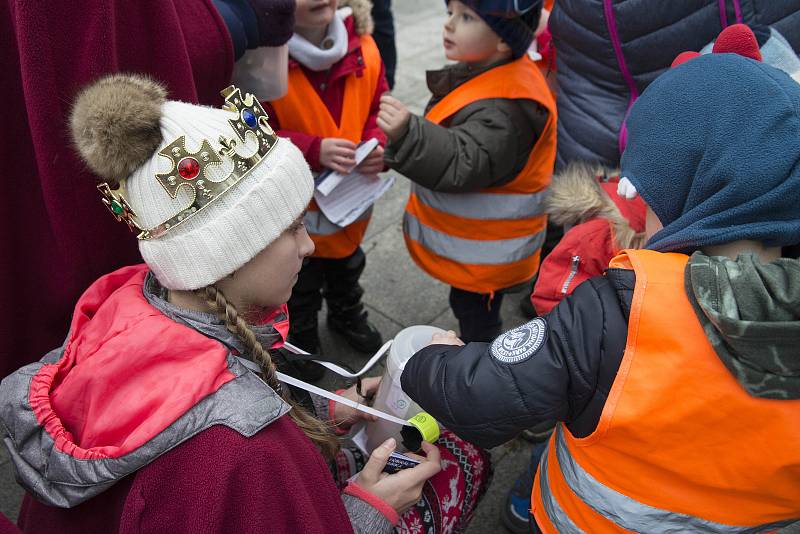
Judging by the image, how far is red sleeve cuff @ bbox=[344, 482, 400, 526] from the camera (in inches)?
56.4

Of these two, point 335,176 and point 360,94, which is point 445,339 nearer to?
point 335,176

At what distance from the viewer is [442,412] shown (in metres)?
1.37

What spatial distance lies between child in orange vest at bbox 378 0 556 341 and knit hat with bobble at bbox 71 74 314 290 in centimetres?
94

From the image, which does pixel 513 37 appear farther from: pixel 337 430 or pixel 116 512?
pixel 116 512

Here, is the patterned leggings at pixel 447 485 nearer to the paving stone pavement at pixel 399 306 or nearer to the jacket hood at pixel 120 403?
the jacket hood at pixel 120 403

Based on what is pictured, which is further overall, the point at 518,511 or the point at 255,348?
the point at 518,511

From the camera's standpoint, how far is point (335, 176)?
2.40m

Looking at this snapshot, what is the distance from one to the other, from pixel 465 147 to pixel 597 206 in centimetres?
61

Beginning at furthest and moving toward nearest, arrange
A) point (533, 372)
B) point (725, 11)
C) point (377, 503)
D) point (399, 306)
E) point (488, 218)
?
point (399, 306) → point (488, 218) → point (725, 11) → point (377, 503) → point (533, 372)

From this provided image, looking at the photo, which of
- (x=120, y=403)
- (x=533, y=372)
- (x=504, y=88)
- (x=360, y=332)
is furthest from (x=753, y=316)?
(x=360, y=332)

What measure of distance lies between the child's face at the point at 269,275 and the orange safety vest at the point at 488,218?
1.12 m

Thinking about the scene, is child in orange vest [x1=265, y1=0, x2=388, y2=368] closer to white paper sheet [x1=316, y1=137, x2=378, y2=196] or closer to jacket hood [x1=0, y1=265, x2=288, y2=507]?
white paper sheet [x1=316, y1=137, x2=378, y2=196]

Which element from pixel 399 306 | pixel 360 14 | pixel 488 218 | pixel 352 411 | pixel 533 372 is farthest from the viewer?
pixel 399 306

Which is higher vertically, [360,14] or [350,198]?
[360,14]
